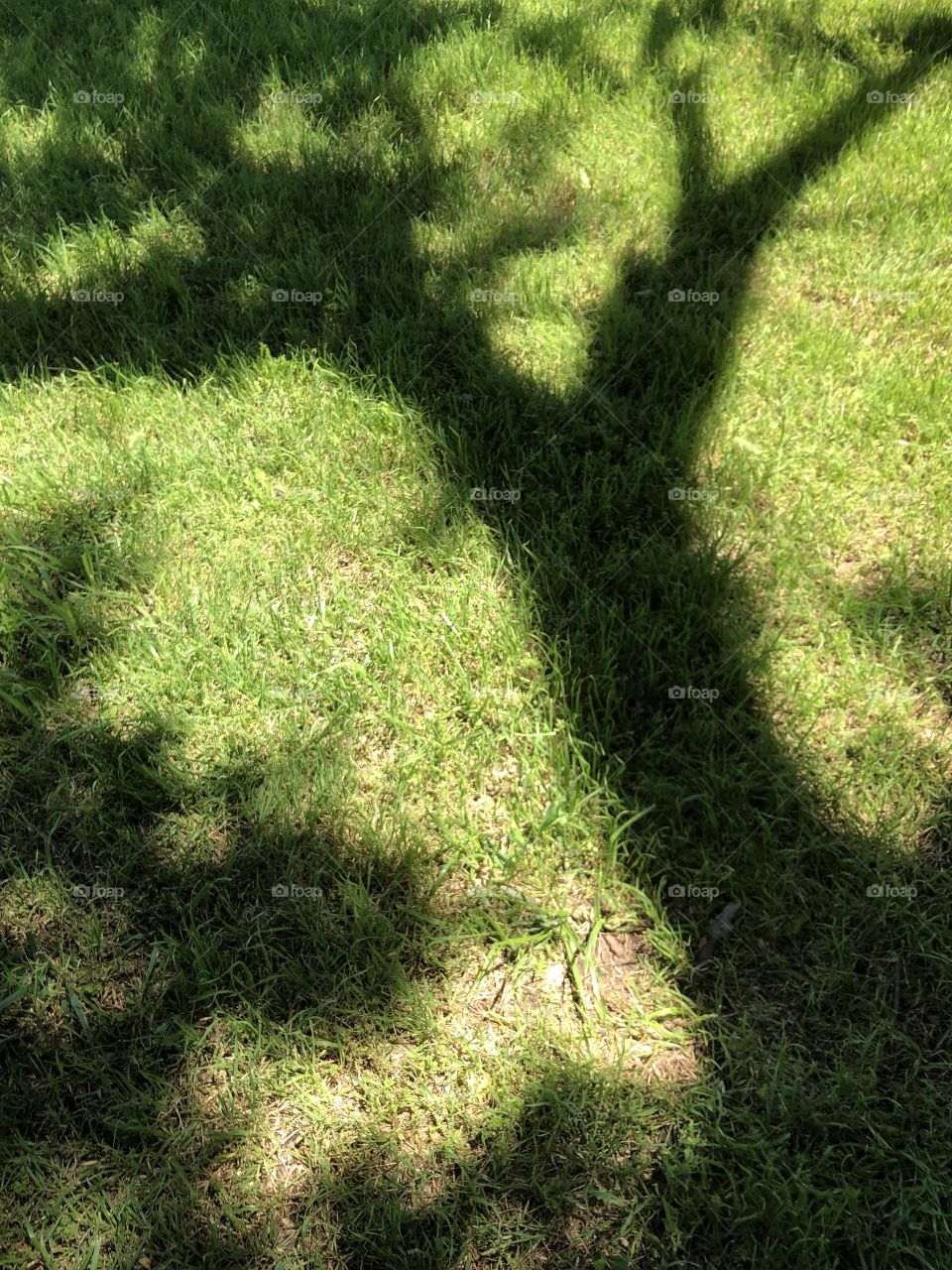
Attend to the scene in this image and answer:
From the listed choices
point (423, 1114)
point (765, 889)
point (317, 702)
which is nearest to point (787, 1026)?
point (765, 889)

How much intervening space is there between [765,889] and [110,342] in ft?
9.45

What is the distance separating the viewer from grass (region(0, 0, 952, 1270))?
1938mm

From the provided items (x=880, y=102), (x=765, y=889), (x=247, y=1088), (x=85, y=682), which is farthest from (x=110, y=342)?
(x=880, y=102)

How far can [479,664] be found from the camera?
2697 millimetres

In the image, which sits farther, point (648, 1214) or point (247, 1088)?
point (247, 1088)

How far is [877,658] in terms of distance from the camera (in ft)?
8.75

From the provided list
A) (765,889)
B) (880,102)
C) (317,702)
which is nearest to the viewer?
(765,889)

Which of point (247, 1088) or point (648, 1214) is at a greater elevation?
point (247, 1088)

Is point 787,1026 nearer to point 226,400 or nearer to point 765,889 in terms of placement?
point 765,889

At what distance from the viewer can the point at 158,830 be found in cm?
241

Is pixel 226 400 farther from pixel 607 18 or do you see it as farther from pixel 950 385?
pixel 607 18

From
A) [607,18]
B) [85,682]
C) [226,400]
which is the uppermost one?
[607,18]

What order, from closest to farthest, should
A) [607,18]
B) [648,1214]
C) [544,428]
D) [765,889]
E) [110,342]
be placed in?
[648,1214] → [765,889] → [544,428] → [110,342] → [607,18]

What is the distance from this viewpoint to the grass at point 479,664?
1.94 m
